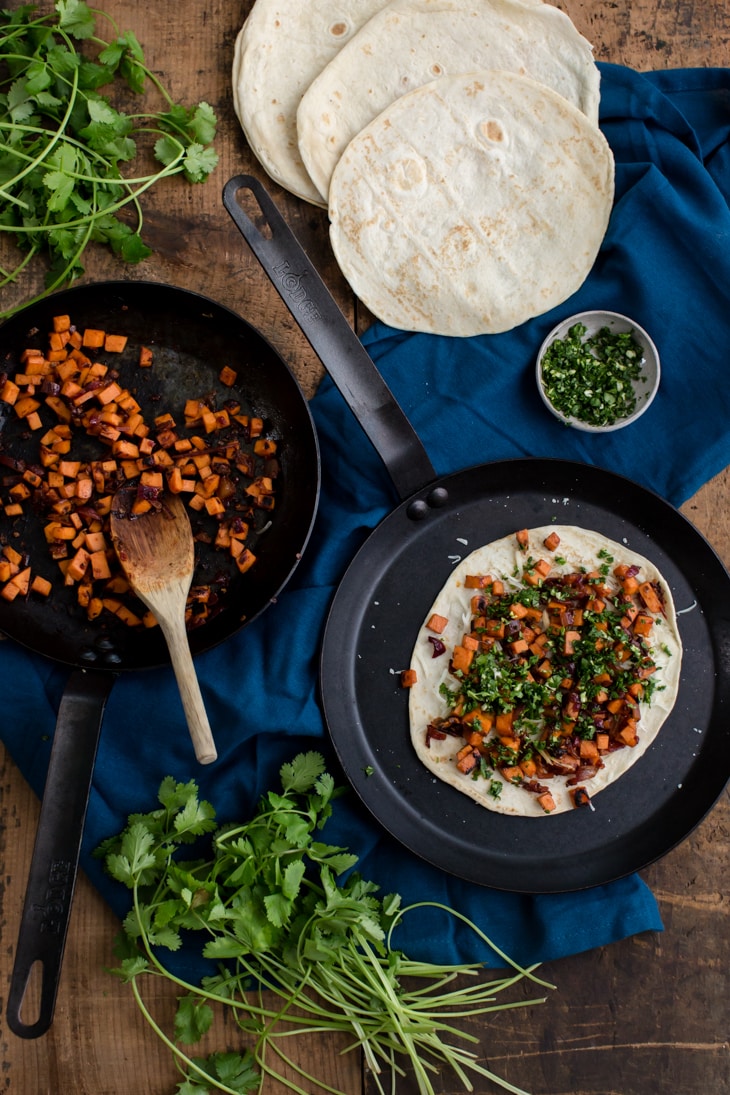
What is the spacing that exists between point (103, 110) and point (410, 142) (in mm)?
1052

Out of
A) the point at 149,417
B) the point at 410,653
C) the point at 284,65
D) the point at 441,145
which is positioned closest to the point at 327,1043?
the point at 410,653

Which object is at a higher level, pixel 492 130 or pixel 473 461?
pixel 492 130

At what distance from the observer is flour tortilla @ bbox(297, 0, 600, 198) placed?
3.10 metres

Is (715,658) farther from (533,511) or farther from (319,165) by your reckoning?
(319,165)

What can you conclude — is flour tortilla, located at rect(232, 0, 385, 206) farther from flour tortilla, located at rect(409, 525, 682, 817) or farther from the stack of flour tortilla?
flour tortilla, located at rect(409, 525, 682, 817)

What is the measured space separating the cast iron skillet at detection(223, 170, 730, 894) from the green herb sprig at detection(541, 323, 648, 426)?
0.21 metres

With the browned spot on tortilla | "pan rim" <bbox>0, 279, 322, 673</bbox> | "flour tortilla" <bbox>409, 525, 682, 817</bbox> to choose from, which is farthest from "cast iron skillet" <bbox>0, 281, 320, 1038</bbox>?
the browned spot on tortilla

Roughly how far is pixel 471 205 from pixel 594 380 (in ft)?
2.48

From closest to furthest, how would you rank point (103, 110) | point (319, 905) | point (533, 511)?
1. point (319, 905)
2. point (103, 110)
3. point (533, 511)

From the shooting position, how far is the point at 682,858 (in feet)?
10.4

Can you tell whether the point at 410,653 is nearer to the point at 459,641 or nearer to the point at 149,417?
the point at 459,641

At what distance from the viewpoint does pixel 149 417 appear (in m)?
3.11

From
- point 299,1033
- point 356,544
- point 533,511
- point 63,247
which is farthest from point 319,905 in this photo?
point 63,247

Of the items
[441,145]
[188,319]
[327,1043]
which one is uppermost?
[441,145]
